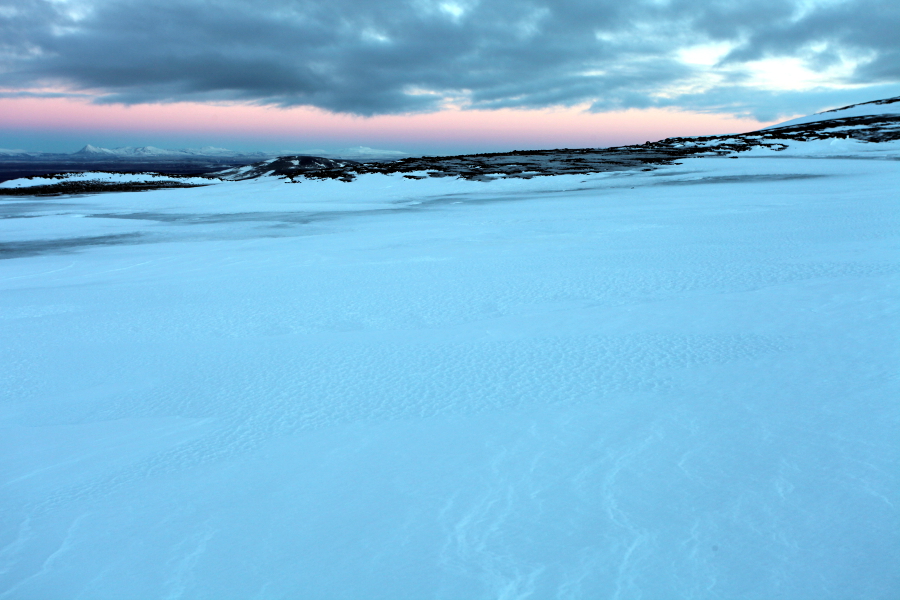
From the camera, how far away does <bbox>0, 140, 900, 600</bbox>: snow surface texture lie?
7.64ft

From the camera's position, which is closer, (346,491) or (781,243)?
(346,491)

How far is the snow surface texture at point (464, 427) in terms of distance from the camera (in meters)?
2.33

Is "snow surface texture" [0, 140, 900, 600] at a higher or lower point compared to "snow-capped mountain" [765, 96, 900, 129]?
lower

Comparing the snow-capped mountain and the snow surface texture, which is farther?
the snow-capped mountain

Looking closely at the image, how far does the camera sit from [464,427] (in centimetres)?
335

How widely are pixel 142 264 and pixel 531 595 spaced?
780 cm

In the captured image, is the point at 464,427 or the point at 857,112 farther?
the point at 857,112

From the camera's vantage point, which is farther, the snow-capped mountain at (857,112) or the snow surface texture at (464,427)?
the snow-capped mountain at (857,112)

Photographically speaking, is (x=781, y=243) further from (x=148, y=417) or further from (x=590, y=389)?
(x=148, y=417)

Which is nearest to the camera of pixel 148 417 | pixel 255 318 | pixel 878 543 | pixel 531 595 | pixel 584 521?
pixel 531 595

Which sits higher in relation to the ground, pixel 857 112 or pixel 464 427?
pixel 857 112

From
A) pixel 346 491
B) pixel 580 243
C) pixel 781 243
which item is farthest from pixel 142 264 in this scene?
pixel 781 243

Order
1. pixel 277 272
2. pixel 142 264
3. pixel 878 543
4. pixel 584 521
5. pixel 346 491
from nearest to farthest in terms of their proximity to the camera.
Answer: pixel 878 543 → pixel 584 521 → pixel 346 491 → pixel 277 272 → pixel 142 264

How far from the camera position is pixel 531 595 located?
7.07 feet
